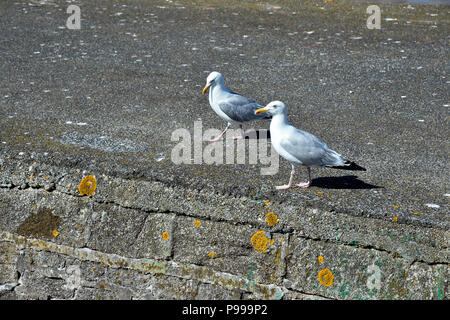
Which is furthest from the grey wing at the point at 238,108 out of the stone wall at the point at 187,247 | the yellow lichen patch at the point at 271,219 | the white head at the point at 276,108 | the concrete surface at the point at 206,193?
the yellow lichen patch at the point at 271,219

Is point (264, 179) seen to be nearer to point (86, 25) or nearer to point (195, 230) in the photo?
point (195, 230)

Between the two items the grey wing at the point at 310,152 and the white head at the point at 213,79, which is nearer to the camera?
the grey wing at the point at 310,152

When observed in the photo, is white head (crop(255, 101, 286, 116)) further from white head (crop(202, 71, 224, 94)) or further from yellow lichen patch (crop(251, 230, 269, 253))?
white head (crop(202, 71, 224, 94))

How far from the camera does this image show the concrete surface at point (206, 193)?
3.73 meters

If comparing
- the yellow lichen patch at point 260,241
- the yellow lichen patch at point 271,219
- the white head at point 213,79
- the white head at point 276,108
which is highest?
the white head at point 276,108

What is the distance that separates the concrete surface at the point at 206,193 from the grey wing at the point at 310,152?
24 centimetres

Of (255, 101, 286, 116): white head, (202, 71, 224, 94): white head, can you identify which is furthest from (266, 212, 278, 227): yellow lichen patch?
(202, 71, 224, 94): white head

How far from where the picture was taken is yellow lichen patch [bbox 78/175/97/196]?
4.12 m

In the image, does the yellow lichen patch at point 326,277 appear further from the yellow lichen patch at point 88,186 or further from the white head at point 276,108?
the yellow lichen patch at point 88,186

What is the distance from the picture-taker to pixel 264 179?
4.30m

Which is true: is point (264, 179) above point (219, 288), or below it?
above

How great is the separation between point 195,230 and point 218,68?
379 cm

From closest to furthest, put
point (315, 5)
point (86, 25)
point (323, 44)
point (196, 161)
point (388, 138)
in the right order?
point (196, 161), point (388, 138), point (323, 44), point (86, 25), point (315, 5)
